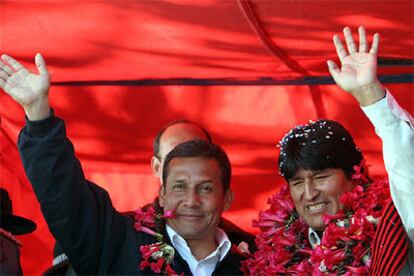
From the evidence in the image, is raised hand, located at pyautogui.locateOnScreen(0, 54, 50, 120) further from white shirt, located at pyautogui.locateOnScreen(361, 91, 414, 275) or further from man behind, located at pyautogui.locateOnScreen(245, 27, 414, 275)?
white shirt, located at pyautogui.locateOnScreen(361, 91, 414, 275)

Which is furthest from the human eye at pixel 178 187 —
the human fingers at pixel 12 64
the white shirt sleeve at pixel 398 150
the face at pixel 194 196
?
the white shirt sleeve at pixel 398 150

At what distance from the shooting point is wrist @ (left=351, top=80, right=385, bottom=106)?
10.2 ft

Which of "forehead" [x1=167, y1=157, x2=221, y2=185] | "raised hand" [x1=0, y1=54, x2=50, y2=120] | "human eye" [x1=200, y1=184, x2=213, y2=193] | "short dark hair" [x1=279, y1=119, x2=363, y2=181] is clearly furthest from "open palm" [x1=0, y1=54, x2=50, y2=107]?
"short dark hair" [x1=279, y1=119, x2=363, y2=181]

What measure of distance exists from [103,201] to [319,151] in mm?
802

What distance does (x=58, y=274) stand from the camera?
3.76 meters

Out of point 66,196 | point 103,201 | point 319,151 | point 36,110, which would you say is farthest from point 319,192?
point 36,110

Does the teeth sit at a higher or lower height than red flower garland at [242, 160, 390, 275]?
higher

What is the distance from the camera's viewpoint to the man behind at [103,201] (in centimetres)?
329

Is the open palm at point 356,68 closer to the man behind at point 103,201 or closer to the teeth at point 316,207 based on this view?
the teeth at point 316,207

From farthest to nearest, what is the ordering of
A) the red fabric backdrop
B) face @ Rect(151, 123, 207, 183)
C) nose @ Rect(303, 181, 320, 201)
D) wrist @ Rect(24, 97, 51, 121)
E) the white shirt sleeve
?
face @ Rect(151, 123, 207, 183) < the red fabric backdrop < nose @ Rect(303, 181, 320, 201) < wrist @ Rect(24, 97, 51, 121) < the white shirt sleeve

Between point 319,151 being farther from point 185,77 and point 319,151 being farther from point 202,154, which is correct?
→ point 185,77

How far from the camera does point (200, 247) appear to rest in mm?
3676

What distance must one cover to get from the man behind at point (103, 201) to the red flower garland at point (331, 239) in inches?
5.9

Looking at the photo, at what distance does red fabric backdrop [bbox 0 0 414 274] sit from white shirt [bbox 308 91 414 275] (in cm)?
99
